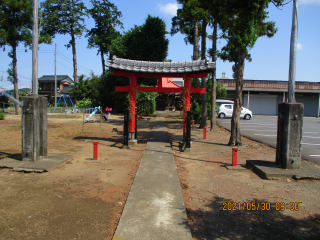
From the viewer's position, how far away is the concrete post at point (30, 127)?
6516mm

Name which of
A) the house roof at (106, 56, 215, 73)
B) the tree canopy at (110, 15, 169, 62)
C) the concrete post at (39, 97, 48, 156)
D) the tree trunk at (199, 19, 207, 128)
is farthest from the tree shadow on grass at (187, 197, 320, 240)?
the tree canopy at (110, 15, 169, 62)

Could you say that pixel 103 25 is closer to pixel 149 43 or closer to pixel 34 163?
pixel 149 43

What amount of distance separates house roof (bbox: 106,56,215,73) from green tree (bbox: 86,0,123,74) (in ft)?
100

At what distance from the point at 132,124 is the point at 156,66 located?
280cm

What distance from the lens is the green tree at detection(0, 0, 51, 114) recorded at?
75.2 feet

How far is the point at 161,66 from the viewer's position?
1027cm

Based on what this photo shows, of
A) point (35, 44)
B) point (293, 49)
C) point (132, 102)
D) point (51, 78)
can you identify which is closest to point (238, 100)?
point (293, 49)

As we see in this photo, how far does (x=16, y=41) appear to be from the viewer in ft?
82.6

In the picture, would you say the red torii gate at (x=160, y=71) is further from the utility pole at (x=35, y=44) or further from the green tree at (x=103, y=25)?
the green tree at (x=103, y=25)

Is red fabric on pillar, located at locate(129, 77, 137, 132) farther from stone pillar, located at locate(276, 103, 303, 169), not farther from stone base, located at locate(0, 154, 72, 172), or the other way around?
stone pillar, located at locate(276, 103, 303, 169)

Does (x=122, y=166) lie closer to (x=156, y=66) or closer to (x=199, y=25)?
(x=156, y=66)

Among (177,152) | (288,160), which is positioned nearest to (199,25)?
(177,152)
